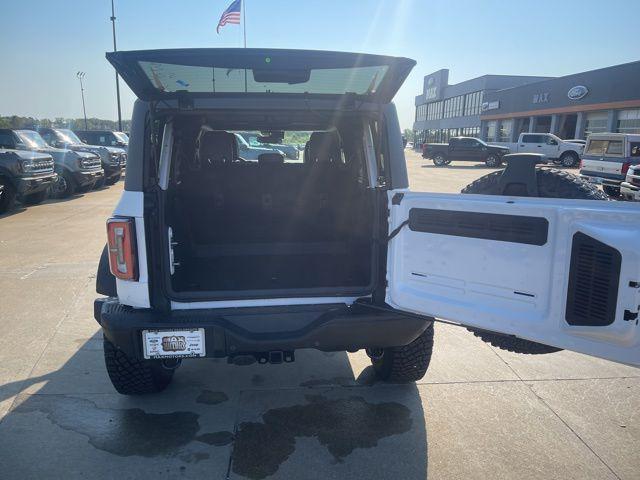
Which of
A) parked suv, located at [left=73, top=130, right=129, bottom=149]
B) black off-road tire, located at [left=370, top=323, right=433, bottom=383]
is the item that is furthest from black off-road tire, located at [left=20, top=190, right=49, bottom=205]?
black off-road tire, located at [left=370, top=323, right=433, bottom=383]

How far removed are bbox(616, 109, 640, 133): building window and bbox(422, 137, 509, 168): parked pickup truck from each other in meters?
8.34

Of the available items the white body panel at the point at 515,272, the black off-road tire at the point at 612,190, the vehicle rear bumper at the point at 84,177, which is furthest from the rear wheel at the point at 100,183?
the black off-road tire at the point at 612,190

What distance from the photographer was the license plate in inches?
96.6

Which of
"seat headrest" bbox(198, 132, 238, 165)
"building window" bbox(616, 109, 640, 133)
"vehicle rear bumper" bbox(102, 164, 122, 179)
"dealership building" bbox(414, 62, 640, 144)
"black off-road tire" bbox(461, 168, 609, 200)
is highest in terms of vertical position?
"dealership building" bbox(414, 62, 640, 144)

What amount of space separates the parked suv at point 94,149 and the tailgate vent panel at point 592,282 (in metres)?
15.8

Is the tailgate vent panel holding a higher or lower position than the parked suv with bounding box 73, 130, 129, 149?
lower

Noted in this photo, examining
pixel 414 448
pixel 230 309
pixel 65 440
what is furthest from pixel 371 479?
pixel 65 440

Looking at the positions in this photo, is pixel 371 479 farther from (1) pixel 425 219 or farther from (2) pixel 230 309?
(1) pixel 425 219

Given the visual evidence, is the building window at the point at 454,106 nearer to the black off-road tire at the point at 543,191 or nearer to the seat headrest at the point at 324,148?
the seat headrest at the point at 324,148

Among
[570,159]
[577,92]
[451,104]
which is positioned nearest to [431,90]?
[451,104]

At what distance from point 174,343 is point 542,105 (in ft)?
140

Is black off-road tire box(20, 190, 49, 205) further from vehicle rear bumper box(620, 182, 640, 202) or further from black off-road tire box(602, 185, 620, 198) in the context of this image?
black off-road tire box(602, 185, 620, 198)

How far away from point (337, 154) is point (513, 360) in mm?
2439

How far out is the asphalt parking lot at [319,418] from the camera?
8.20 feet
